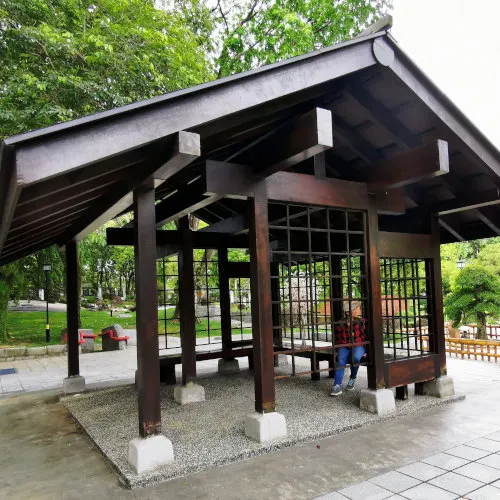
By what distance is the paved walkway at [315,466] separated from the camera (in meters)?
3.41

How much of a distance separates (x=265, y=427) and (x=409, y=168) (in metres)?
3.37

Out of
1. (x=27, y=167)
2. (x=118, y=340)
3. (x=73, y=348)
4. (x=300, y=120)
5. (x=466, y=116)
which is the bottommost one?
(x=118, y=340)

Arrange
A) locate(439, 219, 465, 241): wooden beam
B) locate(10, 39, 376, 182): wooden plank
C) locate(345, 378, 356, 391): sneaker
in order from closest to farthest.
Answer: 1. locate(10, 39, 376, 182): wooden plank
2. locate(345, 378, 356, 391): sneaker
3. locate(439, 219, 465, 241): wooden beam

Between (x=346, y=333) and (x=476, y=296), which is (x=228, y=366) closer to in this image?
(x=346, y=333)

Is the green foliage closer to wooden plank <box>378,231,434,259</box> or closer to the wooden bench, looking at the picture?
the wooden bench

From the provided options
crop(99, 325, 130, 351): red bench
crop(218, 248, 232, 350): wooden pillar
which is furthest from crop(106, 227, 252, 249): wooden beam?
crop(99, 325, 130, 351): red bench

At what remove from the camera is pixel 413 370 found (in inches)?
228

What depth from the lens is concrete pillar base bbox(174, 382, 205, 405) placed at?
20.3ft

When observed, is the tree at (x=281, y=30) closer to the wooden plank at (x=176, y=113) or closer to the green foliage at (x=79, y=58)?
the green foliage at (x=79, y=58)

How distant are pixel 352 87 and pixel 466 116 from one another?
1.40 metres

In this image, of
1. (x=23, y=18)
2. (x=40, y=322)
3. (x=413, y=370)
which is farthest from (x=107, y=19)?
(x=40, y=322)

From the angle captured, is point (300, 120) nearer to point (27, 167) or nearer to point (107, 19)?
point (27, 167)

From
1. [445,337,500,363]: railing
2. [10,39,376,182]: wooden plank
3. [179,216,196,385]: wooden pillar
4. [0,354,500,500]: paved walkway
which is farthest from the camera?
[445,337,500,363]: railing

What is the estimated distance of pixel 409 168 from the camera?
484 cm
